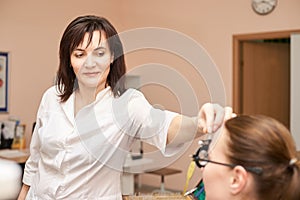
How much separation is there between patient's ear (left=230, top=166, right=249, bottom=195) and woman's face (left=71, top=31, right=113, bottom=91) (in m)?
0.54

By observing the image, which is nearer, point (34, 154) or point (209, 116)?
point (209, 116)

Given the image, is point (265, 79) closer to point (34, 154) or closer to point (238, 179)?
point (34, 154)

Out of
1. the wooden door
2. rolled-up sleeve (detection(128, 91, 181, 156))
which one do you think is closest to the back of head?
rolled-up sleeve (detection(128, 91, 181, 156))

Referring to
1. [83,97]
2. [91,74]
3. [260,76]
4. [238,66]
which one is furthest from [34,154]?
[260,76]

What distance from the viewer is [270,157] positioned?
3.15ft

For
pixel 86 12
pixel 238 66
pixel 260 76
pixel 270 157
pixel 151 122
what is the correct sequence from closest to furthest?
pixel 270 157 < pixel 151 122 < pixel 238 66 < pixel 260 76 < pixel 86 12

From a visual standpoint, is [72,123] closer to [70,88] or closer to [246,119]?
[70,88]

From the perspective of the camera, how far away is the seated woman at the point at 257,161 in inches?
37.9

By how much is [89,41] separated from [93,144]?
320 mm

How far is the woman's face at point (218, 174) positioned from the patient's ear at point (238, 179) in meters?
0.01

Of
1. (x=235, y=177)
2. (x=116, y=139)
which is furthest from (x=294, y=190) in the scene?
(x=116, y=139)

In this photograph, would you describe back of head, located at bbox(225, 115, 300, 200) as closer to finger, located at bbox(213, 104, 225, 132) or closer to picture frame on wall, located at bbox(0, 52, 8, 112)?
finger, located at bbox(213, 104, 225, 132)

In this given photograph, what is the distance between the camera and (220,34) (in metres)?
4.53

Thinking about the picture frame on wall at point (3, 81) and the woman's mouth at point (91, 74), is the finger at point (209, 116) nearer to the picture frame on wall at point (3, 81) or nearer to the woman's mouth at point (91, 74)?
the woman's mouth at point (91, 74)
